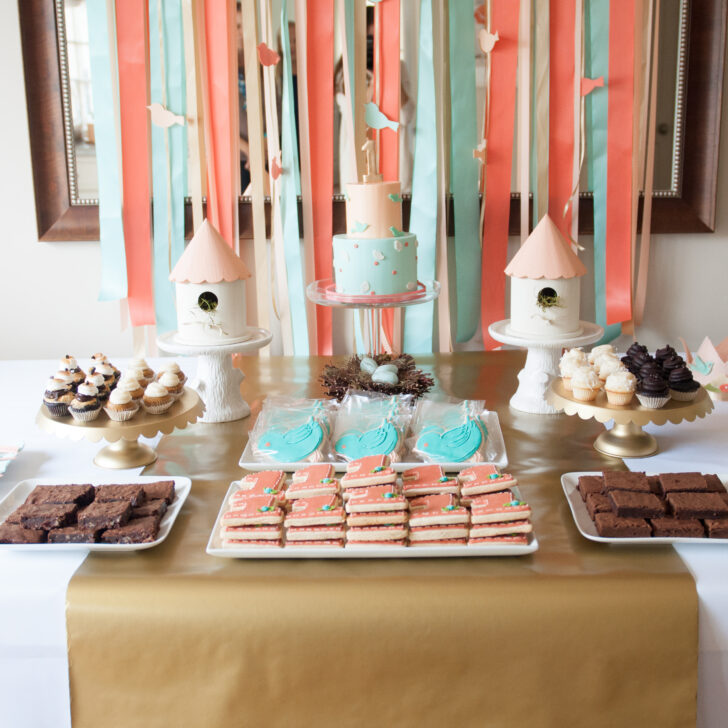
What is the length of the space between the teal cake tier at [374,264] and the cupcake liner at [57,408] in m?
0.59

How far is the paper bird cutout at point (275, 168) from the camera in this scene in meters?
1.98

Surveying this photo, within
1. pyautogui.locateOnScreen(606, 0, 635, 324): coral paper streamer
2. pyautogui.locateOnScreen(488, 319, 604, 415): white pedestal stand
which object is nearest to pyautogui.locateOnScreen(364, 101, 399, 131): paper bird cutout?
pyautogui.locateOnScreen(606, 0, 635, 324): coral paper streamer

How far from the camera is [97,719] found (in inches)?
38.5

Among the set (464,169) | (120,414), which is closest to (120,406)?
(120,414)

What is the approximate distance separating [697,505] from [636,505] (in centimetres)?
8

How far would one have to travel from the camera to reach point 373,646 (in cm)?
96

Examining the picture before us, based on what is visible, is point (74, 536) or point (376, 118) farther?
point (376, 118)

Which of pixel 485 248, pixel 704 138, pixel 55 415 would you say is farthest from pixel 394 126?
pixel 55 415

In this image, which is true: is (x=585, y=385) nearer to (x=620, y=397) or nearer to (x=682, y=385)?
(x=620, y=397)

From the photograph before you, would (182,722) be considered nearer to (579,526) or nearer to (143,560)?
(143,560)

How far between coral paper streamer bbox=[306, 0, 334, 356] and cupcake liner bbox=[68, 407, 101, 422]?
0.90 m

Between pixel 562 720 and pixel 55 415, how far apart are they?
2.87ft

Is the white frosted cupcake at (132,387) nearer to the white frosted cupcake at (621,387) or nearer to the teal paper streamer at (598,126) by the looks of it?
the white frosted cupcake at (621,387)

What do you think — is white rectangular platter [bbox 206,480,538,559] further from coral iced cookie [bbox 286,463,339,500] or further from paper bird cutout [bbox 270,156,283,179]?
paper bird cutout [bbox 270,156,283,179]
